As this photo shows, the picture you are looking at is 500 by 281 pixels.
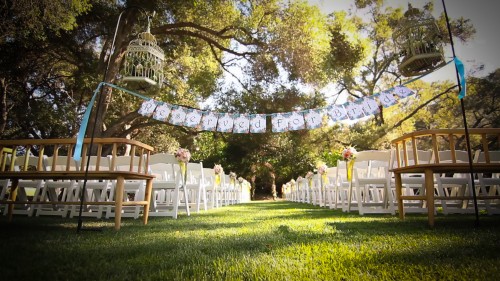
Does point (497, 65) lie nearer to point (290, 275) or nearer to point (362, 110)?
point (362, 110)

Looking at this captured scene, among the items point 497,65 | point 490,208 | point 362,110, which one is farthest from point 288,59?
point 497,65

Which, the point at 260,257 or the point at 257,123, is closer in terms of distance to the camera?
the point at 260,257

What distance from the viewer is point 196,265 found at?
5.32 feet

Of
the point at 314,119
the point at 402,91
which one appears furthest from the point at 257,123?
the point at 402,91

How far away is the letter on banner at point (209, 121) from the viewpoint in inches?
221

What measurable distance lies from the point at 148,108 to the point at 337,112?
12.0 feet

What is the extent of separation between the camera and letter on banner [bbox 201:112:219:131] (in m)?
Result: 5.62

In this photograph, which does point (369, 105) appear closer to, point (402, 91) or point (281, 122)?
point (402, 91)

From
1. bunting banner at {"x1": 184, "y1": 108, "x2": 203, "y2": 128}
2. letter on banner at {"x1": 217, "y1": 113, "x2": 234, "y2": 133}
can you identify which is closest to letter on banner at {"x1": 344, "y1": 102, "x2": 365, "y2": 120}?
letter on banner at {"x1": 217, "y1": 113, "x2": 234, "y2": 133}

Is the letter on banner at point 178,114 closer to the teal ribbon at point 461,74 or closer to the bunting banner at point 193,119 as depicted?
the bunting banner at point 193,119

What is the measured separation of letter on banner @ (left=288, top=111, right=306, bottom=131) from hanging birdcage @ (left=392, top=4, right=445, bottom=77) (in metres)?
2.03

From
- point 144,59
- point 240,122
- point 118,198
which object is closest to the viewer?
point 118,198

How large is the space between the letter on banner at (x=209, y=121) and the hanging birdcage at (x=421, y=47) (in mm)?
3366

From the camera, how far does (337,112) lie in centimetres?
521
